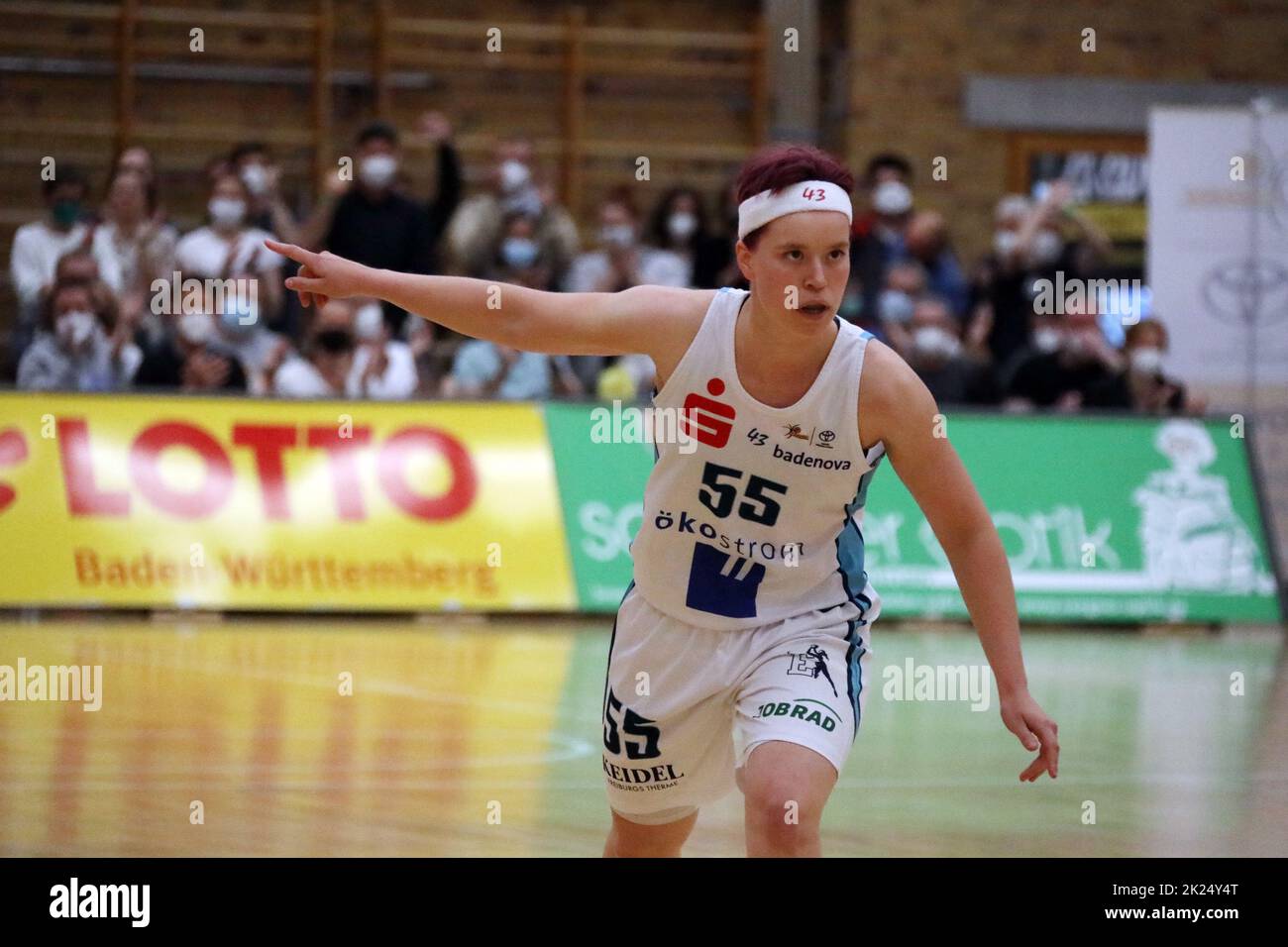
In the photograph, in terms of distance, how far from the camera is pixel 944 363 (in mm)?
15836

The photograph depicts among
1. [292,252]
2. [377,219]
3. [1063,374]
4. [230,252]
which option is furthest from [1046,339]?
[292,252]

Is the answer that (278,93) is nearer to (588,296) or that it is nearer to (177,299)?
(177,299)

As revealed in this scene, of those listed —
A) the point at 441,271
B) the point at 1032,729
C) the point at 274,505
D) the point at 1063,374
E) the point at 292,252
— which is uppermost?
the point at 441,271

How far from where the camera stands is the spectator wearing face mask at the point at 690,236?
1712cm

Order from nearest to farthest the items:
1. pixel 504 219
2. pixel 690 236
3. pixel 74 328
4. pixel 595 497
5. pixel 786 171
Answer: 1. pixel 786 171
2. pixel 595 497
3. pixel 74 328
4. pixel 504 219
5. pixel 690 236

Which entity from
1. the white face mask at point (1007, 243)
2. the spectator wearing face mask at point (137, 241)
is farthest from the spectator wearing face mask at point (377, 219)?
the white face mask at point (1007, 243)

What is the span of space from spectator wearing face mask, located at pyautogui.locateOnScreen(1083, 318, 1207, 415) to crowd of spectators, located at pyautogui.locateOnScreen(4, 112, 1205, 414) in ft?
0.06

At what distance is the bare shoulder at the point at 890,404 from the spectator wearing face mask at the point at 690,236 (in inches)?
464

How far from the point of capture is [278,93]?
19672mm

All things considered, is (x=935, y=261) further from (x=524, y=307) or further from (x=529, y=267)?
(x=524, y=307)

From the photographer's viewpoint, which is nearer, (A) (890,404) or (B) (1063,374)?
Result: (A) (890,404)

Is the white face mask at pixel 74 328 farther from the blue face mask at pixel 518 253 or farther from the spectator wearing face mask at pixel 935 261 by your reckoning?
the spectator wearing face mask at pixel 935 261

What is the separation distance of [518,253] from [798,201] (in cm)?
1161
